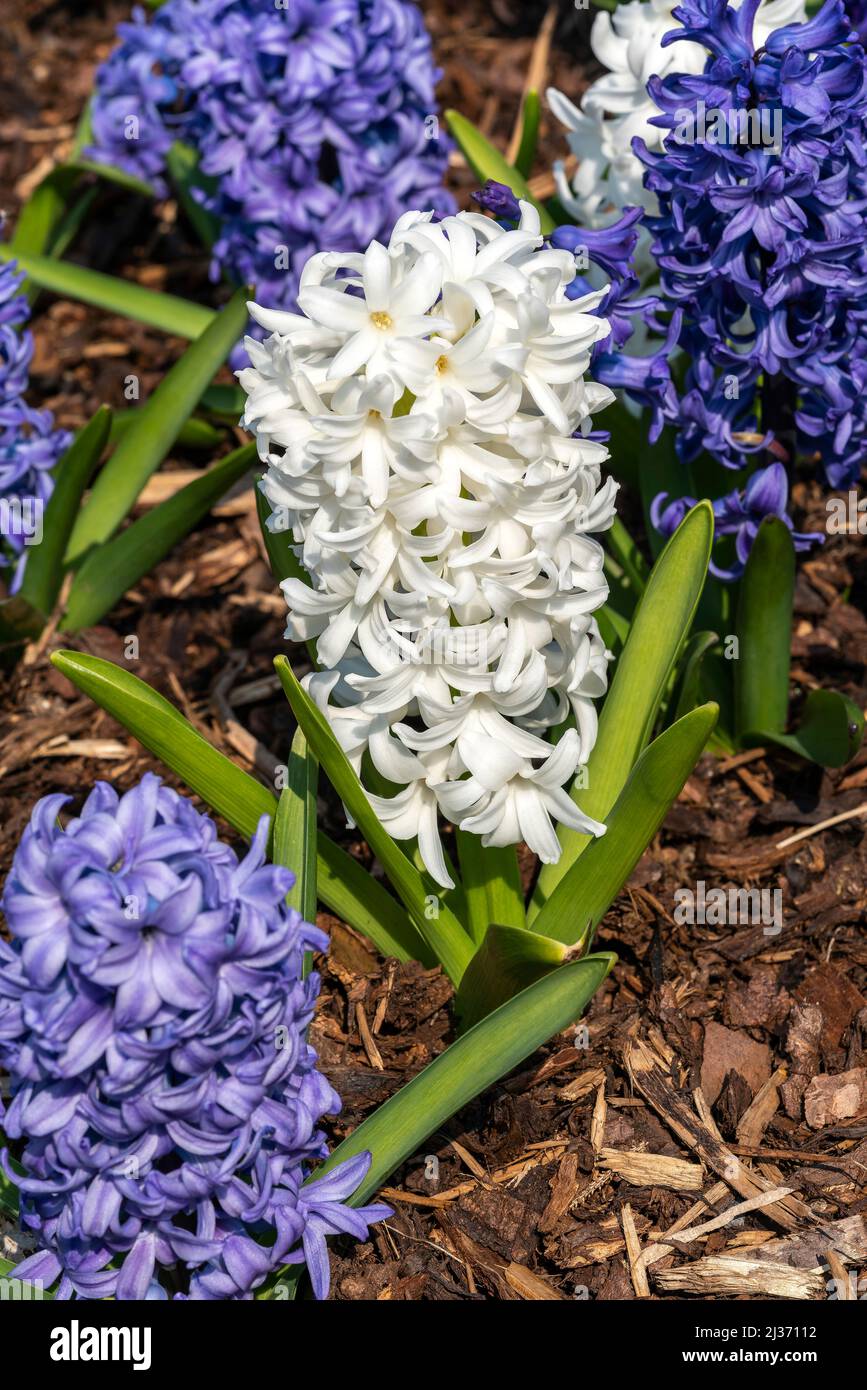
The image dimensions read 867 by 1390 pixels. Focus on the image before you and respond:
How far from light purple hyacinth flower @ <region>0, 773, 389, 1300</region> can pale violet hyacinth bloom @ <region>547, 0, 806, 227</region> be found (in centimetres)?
196

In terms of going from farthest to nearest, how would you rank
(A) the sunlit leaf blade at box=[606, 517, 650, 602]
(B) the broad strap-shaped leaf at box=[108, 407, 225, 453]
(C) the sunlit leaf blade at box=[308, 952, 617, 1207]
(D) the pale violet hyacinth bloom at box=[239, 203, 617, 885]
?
(B) the broad strap-shaped leaf at box=[108, 407, 225, 453] < (A) the sunlit leaf blade at box=[606, 517, 650, 602] < (C) the sunlit leaf blade at box=[308, 952, 617, 1207] < (D) the pale violet hyacinth bloom at box=[239, 203, 617, 885]

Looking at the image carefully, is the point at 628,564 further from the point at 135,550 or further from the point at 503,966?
the point at 135,550

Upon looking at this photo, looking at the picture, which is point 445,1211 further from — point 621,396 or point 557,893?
point 621,396

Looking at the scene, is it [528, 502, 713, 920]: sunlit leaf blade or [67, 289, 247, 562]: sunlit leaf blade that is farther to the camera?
[67, 289, 247, 562]: sunlit leaf blade

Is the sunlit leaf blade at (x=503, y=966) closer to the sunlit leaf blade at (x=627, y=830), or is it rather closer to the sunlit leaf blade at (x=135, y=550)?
the sunlit leaf blade at (x=627, y=830)

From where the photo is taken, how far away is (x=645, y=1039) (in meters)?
3.11

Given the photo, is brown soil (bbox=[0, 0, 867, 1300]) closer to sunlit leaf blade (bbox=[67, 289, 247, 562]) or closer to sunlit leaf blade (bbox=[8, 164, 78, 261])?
sunlit leaf blade (bbox=[67, 289, 247, 562])

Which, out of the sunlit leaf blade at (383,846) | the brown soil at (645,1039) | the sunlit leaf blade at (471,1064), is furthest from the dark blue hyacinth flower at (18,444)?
the sunlit leaf blade at (471,1064)

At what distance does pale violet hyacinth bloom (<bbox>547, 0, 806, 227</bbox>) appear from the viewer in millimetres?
3324

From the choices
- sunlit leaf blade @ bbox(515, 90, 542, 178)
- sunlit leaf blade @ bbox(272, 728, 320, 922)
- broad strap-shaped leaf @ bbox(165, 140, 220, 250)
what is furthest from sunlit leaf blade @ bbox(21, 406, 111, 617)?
sunlit leaf blade @ bbox(515, 90, 542, 178)

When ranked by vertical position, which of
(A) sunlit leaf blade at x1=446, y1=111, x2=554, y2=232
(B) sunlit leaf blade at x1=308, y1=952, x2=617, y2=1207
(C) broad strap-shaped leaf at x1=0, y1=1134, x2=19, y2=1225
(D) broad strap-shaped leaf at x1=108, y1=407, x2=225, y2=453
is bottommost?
(C) broad strap-shaped leaf at x1=0, y1=1134, x2=19, y2=1225

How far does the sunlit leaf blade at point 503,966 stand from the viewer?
255 centimetres

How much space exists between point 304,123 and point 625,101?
110 centimetres

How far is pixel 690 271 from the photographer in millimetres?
2969
